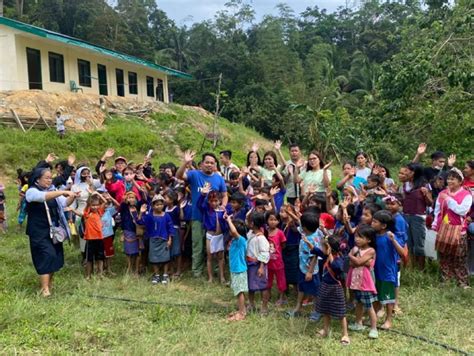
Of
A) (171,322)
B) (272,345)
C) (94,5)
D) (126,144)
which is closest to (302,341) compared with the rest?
(272,345)

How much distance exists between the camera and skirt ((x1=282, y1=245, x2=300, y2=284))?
4918mm

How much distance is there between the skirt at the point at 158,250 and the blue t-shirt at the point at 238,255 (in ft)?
4.62

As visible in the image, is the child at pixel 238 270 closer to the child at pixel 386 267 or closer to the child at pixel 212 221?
the child at pixel 212 221

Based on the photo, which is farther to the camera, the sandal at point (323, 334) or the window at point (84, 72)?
the window at point (84, 72)

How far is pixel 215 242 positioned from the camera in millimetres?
5582

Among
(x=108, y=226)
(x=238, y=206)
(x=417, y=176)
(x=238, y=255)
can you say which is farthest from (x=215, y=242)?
(x=417, y=176)

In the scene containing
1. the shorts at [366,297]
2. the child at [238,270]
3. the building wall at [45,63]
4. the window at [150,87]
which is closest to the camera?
the shorts at [366,297]

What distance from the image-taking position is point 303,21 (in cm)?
5550

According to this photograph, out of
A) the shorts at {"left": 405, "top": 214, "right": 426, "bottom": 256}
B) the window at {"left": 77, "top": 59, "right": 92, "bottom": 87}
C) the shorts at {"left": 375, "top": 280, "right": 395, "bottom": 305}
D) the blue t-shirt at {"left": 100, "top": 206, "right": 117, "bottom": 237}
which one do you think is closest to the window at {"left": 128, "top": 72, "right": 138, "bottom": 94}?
the window at {"left": 77, "top": 59, "right": 92, "bottom": 87}

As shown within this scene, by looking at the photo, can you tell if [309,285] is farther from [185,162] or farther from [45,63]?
[45,63]

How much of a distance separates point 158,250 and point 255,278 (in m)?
1.67

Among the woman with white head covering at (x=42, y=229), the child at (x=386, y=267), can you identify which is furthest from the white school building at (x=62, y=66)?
the child at (x=386, y=267)

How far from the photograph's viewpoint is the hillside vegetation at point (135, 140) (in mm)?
13711

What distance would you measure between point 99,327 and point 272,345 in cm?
168
